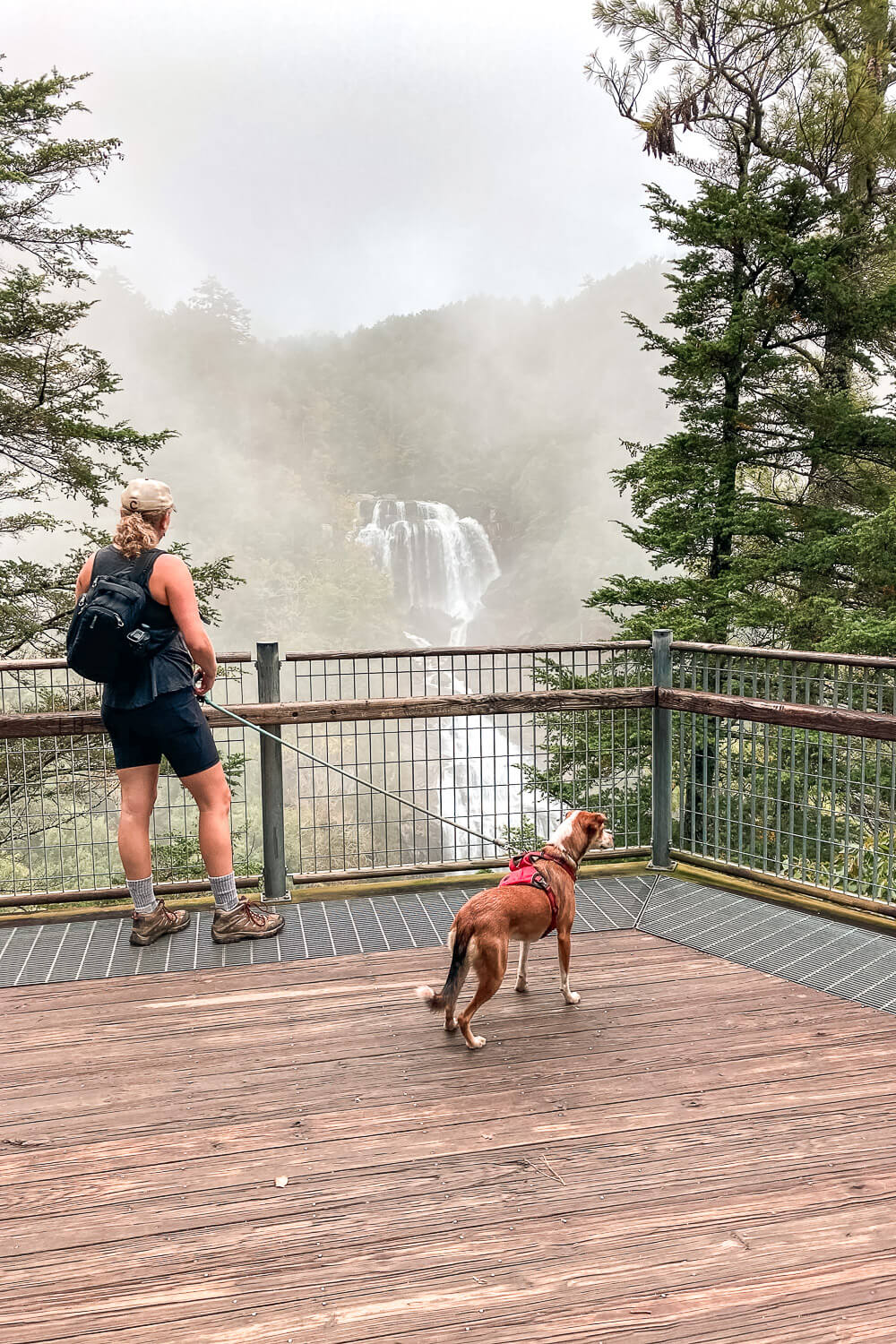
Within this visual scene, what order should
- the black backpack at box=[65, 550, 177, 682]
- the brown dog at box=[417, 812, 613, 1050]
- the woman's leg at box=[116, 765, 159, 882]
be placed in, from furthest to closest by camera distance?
the woman's leg at box=[116, 765, 159, 882] → the black backpack at box=[65, 550, 177, 682] → the brown dog at box=[417, 812, 613, 1050]

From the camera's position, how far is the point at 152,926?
402cm

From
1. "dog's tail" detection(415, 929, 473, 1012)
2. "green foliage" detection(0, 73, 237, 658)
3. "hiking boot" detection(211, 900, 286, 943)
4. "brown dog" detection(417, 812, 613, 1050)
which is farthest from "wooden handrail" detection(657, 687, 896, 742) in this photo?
"green foliage" detection(0, 73, 237, 658)

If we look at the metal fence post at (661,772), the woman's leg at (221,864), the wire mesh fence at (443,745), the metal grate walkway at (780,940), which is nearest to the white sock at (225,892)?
the woman's leg at (221,864)

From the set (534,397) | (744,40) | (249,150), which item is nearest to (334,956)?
(744,40)

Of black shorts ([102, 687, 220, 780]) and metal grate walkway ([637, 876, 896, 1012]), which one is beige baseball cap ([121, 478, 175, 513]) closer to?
black shorts ([102, 687, 220, 780])

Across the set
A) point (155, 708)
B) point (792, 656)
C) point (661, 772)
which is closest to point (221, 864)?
point (155, 708)

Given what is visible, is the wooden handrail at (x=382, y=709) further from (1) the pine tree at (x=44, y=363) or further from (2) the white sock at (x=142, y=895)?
(1) the pine tree at (x=44, y=363)

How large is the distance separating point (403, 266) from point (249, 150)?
17233mm

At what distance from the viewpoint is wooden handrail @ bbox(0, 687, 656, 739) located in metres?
4.17

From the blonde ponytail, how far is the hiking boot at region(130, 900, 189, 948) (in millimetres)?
1537

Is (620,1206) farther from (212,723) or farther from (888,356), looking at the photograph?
(888,356)

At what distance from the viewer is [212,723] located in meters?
4.36

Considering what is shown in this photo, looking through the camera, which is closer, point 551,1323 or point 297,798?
point 551,1323

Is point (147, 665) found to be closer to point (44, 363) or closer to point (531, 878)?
point (531, 878)
